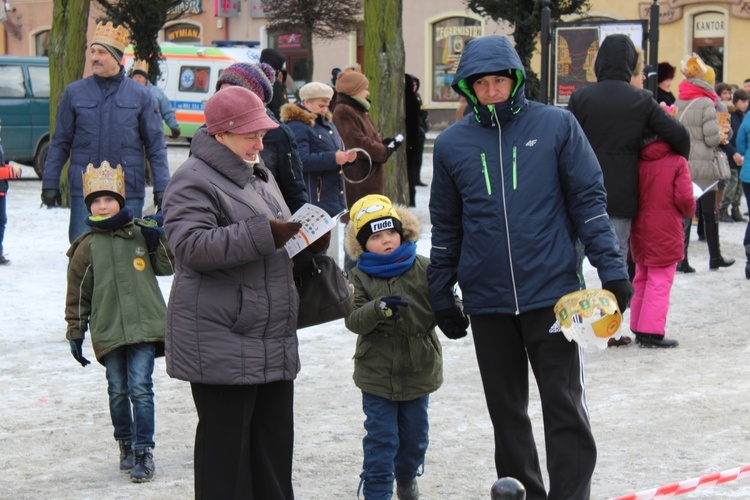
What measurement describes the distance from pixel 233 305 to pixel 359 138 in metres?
5.88

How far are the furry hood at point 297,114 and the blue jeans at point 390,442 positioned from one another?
421cm

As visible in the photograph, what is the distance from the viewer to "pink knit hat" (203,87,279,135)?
4.35 metres

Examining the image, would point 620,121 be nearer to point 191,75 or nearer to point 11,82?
point 11,82

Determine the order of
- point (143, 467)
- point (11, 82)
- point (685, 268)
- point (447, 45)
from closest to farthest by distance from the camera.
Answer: point (143, 467) < point (685, 268) < point (11, 82) < point (447, 45)

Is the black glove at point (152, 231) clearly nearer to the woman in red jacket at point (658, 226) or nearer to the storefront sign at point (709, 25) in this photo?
the woman in red jacket at point (658, 226)

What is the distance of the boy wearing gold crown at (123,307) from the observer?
554cm

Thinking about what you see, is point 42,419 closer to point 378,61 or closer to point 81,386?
point 81,386

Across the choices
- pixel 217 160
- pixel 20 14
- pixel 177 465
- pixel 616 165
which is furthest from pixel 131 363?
pixel 20 14

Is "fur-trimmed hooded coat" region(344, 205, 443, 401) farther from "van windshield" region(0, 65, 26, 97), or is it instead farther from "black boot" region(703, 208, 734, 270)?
"van windshield" region(0, 65, 26, 97)

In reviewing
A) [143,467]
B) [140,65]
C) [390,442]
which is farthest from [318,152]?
[140,65]

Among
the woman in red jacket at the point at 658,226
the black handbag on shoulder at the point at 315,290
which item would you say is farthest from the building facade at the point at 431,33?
the black handbag on shoulder at the point at 315,290

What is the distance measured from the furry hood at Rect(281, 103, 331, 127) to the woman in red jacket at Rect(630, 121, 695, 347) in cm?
238

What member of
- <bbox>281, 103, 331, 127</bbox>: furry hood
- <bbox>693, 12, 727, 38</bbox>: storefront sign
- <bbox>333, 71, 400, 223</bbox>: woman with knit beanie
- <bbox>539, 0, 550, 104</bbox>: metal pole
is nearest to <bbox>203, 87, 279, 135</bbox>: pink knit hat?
<bbox>281, 103, 331, 127</bbox>: furry hood

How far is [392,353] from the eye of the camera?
5.09 metres
